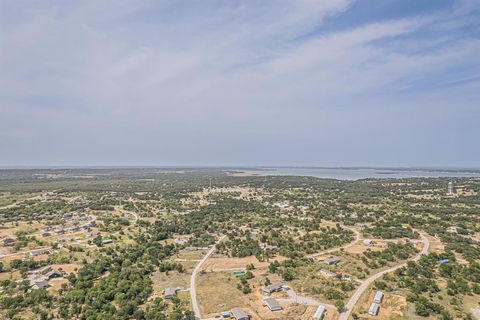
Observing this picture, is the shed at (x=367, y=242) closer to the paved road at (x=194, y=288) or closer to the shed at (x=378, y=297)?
the shed at (x=378, y=297)

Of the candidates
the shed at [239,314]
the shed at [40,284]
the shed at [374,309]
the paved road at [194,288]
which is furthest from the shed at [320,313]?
the shed at [40,284]

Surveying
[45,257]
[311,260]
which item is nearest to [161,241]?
[45,257]

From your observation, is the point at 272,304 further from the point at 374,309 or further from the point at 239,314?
the point at 374,309

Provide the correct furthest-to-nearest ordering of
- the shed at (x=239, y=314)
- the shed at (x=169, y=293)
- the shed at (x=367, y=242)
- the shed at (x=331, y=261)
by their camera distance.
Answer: the shed at (x=367, y=242)
the shed at (x=331, y=261)
the shed at (x=169, y=293)
the shed at (x=239, y=314)

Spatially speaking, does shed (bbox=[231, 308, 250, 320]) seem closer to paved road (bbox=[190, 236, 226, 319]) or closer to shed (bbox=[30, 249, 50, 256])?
paved road (bbox=[190, 236, 226, 319])

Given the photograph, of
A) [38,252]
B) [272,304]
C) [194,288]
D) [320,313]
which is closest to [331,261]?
[320,313]

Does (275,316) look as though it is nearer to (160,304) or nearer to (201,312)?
(201,312)

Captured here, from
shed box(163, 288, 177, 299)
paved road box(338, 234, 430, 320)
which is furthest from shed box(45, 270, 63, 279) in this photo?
paved road box(338, 234, 430, 320)

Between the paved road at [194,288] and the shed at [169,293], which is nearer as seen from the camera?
the paved road at [194,288]
